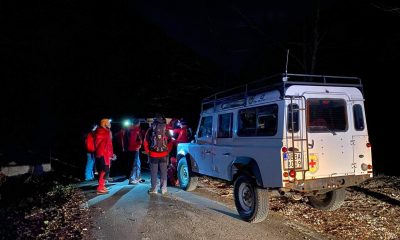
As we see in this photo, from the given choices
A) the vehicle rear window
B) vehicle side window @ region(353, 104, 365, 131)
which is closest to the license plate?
the vehicle rear window

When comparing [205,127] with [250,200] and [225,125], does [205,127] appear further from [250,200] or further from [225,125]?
[250,200]

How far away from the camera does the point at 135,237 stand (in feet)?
19.4

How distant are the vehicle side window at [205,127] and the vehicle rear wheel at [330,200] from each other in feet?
9.21

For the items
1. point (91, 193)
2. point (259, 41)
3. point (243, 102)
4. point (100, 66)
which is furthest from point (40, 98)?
point (243, 102)

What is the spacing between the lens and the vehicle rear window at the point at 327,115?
646 cm

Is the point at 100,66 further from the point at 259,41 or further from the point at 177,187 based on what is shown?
the point at 177,187

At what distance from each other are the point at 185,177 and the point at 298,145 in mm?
4400

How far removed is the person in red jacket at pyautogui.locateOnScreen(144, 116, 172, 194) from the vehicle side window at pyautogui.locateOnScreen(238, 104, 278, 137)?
2.22 m

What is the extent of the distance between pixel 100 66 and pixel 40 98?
17.3 feet

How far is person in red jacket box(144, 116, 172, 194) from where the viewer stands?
8.98 metres

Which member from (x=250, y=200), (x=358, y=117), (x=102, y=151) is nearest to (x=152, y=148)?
(x=102, y=151)

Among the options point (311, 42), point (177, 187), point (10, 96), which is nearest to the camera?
point (177, 187)

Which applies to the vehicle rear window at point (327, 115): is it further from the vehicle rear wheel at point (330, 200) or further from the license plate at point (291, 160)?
Answer: the vehicle rear wheel at point (330, 200)

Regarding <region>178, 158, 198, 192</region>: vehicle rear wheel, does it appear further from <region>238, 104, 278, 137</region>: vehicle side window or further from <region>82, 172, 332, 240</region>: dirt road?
<region>238, 104, 278, 137</region>: vehicle side window
